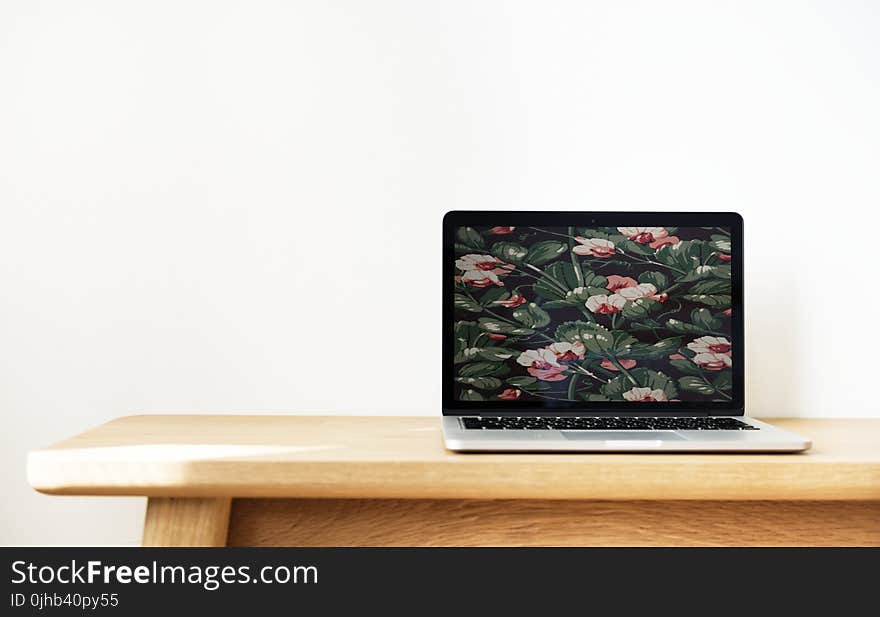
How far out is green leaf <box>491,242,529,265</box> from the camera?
991 millimetres

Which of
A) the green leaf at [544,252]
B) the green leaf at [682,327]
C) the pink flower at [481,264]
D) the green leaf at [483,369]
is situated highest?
the green leaf at [544,252]

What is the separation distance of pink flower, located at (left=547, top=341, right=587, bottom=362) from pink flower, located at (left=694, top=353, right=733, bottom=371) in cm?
17

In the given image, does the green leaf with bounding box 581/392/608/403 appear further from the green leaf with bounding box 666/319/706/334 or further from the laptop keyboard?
the green leaf with bounding box 666/319/706/334

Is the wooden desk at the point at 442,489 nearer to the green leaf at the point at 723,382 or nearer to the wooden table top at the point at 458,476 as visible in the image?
the wooden table top at the point at 458,476

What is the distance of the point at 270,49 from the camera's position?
1.13 metres

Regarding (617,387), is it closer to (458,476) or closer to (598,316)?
(598,316)

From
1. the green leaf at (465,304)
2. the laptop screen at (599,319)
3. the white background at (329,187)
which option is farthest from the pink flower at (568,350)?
the white background at (329,187)

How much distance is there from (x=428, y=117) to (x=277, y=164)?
0.26 m

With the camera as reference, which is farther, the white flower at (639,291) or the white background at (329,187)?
the white background at (329,187)

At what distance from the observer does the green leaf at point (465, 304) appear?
99 centimetres

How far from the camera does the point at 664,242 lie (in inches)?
39.0
